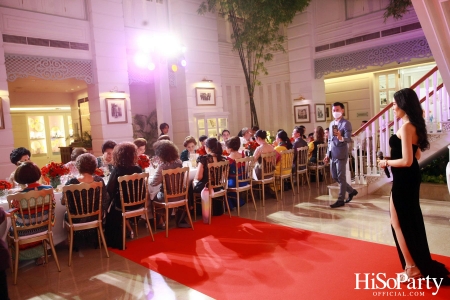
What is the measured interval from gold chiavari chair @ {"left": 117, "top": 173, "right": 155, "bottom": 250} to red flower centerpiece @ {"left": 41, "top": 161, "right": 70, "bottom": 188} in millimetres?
911

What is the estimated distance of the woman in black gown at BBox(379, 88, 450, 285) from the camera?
2801mm

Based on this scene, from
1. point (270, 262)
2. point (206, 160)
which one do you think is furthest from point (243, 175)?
point (270, 262)

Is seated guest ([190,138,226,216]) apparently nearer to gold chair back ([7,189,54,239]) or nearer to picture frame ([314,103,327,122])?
gold chair back ([7,189,54,239])

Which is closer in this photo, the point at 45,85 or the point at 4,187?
the point at 4,187

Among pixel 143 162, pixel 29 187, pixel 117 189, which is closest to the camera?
pixel 29 187

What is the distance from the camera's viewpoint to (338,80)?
12.5 metres

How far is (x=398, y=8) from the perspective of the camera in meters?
8.80

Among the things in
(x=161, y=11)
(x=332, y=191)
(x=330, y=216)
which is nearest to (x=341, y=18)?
(x=161, y=11)

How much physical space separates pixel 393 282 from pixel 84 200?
328 cm

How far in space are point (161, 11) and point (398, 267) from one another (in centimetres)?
931

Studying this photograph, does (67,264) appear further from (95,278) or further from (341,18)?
(341,18)

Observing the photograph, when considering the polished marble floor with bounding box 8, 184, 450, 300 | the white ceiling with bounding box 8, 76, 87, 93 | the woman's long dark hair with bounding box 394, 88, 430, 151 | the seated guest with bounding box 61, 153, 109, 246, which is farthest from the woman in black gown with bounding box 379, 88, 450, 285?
the white ceiling with bounding box 8, 76, 87, 93

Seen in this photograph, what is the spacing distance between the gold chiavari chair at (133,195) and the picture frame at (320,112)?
795cm

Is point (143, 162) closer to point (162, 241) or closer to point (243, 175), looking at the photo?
point (162, 241)
